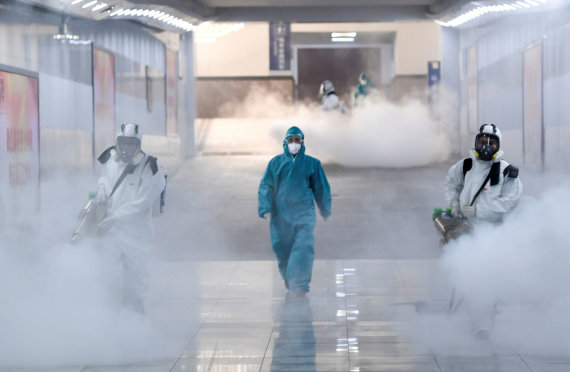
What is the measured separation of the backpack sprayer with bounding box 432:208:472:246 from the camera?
21.0 feet

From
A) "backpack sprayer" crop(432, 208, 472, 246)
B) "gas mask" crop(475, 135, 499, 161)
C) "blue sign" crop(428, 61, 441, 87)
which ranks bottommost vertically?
"backpack sprayer" crop(432, 208, 472, 246)

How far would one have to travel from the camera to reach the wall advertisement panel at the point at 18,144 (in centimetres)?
962

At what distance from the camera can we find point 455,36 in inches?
856

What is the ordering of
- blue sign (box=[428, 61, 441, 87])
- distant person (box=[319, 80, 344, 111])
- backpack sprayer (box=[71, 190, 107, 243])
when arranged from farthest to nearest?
1. blue sign (box=[428, 61, 441, 87])
2. distant person (box=[319, 80, 344, 111])
3. backpack sprayer (box=[71, 190, 107, 243])

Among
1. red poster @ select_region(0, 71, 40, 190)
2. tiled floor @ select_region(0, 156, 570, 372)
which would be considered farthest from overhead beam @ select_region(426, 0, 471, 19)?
red poster @ select_region(0, 71, 40, 190)

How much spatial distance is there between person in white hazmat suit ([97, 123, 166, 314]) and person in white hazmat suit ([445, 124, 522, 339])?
2.37m

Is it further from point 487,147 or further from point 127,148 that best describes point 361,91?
point 127,148

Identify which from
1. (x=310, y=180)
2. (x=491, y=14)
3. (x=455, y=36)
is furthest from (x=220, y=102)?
(x=310, y=180)

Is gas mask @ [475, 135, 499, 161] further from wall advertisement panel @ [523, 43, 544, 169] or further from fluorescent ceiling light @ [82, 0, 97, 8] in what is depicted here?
fluorescent ceiling light @ [82, 0, 97, 8]

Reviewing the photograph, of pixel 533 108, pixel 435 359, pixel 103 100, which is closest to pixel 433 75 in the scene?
pixel 533 108

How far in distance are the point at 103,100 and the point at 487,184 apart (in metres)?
8.69

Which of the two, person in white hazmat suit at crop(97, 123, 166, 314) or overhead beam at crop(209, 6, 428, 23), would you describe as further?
overhead beam at crop(209, 6, 428, 23)

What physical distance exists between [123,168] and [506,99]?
11397 mm

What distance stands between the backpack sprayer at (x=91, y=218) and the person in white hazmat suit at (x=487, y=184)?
8.88ft
